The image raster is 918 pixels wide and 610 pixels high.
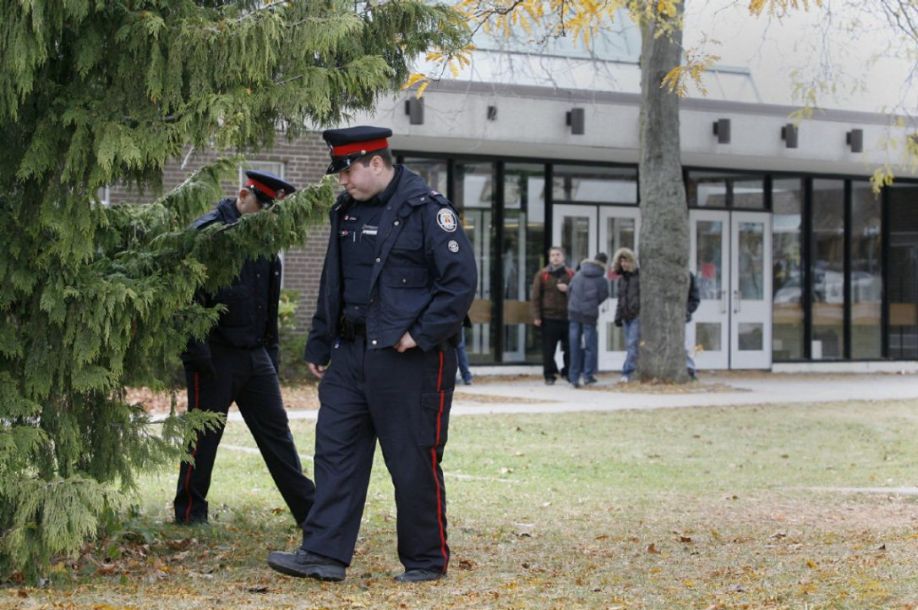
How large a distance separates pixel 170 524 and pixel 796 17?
17248 millimetres

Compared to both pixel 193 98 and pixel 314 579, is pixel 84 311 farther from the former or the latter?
pixel 314 579

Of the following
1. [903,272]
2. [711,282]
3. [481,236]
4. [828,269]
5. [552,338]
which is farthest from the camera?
[903,272]

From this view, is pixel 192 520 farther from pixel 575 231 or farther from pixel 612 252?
pixel 612 252

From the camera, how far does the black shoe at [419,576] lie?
5.92m

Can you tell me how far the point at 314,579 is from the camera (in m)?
5.89

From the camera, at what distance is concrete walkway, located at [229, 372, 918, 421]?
15742 mm

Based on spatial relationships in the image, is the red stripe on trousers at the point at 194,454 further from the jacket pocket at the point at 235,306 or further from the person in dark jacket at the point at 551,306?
the person in dark jacket at the point at 551,306

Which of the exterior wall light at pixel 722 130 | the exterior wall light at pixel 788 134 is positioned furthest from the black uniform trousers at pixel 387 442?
the exterior wall light at pixel 788 134

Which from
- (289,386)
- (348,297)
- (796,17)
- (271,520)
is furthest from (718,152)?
(348,297)

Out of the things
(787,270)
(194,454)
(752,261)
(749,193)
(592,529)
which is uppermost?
(749,193)

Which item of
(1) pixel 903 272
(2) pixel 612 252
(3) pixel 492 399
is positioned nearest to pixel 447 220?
(3) pixel 492 399

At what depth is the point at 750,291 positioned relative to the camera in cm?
2319

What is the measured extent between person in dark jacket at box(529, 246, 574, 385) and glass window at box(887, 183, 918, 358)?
8.46 m

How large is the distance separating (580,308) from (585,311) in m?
0.08
